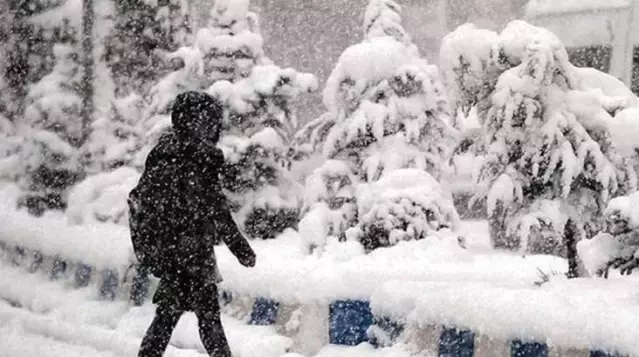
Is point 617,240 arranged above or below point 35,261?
below

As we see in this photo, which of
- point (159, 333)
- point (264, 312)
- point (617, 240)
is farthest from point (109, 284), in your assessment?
point (617, 240)

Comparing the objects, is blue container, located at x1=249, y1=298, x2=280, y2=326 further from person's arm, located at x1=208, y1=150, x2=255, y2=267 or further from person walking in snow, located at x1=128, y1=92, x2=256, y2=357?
person's arm, located at x1=208, y1=150, x2=255, y2=267

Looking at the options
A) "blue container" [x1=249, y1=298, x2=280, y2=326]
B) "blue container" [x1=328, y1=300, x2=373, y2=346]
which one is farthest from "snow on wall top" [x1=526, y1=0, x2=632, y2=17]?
"blue container" [x1=328, y1=300, x2=373, y2=346]

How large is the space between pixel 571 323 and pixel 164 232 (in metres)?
2.47

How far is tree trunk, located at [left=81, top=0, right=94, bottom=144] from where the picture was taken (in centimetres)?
1667

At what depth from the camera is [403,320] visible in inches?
237

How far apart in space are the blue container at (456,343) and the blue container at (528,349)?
349 millimetres

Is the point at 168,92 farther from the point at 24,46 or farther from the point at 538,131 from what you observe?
the point at 538,131

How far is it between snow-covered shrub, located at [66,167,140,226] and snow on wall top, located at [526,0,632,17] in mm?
12894

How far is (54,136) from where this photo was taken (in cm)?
1672

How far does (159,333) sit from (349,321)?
1493 millimetres

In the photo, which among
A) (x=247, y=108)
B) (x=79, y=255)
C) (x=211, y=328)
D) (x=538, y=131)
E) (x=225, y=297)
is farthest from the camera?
(x=247, y=108)

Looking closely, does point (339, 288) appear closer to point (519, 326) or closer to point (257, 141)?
point (519, 326)

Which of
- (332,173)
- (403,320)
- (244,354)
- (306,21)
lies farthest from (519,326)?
(306,21)
